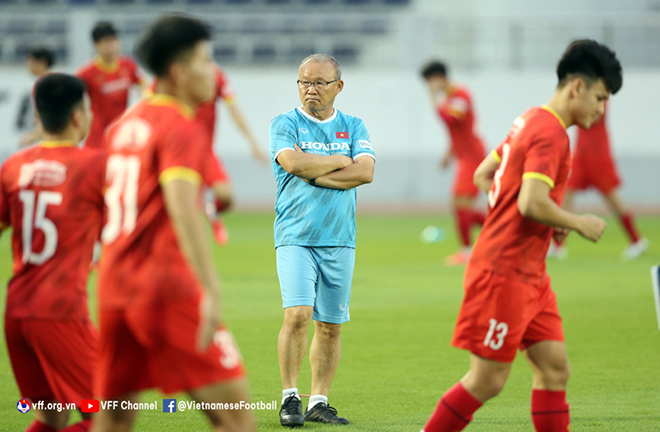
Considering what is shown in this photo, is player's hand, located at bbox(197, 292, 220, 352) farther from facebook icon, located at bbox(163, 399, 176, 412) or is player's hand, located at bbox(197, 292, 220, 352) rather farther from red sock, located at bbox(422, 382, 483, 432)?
facebook icon, located at bbox(163, 399, 176, 412)

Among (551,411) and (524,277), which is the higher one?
(524,277)

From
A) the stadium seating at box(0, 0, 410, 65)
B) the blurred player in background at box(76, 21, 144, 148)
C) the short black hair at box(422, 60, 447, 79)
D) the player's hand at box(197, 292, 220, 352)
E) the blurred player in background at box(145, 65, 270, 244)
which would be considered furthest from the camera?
the stadium seating at box(0, 0, 410, 65)

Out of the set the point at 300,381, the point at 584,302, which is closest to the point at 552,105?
the point at 300,381

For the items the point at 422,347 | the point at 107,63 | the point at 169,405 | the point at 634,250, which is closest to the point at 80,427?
the point at 169,405

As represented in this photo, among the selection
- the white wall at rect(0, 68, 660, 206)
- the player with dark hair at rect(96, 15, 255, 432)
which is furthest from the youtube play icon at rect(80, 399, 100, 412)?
the white wall at rect(0, 68, 660, 206)

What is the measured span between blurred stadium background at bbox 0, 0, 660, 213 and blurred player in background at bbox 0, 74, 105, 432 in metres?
23.1

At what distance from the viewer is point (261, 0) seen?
30.6 meters

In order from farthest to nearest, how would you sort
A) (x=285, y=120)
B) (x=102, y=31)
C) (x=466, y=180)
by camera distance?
(x=466, y=180) → (x=102, y=31) → (x=285, y=120)

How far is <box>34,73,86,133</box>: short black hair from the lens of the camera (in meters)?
3.81

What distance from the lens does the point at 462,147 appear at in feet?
43.7

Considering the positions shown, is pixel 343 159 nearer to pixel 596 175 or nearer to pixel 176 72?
pixel 176 72

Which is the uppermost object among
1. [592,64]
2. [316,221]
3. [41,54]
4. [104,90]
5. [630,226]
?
[592,64]

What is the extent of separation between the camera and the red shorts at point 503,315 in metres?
3.97

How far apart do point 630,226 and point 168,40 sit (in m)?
11.6
